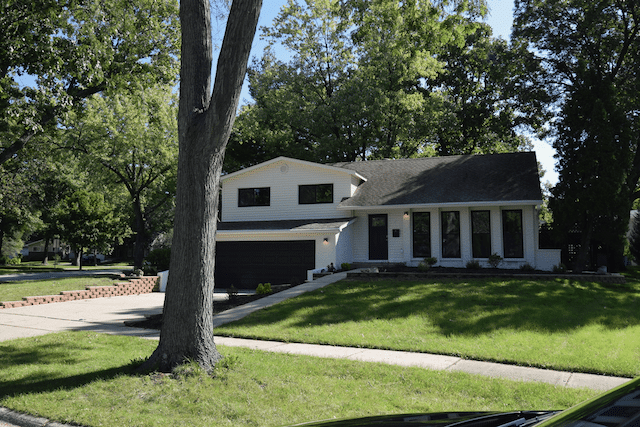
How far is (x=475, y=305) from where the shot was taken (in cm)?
1211

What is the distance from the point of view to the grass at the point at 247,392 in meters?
4.96

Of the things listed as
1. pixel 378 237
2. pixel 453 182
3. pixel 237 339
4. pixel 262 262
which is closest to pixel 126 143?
pixel 262 262

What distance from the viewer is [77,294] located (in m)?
17.5

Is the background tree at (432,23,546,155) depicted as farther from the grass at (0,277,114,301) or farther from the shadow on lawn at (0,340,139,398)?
the shadow on lawn at (0,340,139,398)

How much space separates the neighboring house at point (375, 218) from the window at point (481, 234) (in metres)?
0.04

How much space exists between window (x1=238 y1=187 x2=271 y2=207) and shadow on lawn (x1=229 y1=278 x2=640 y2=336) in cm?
946

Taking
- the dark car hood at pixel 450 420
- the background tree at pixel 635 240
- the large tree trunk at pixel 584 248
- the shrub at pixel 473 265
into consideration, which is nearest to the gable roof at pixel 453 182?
the large tree trunk at pixel 584 248

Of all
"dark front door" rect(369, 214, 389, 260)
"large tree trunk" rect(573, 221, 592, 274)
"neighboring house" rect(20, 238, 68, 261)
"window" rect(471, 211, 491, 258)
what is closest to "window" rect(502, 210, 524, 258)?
"window" rect(471, 211, 491, 258)

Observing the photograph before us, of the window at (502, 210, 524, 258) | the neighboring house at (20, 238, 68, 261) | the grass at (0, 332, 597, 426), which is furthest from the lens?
the neighboring house at (20, 238, 68, 261)

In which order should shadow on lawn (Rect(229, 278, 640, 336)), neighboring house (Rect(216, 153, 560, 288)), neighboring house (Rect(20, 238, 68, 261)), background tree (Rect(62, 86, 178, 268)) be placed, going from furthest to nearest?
neighboring house (Rect(20, 238, 68, 261)) → background tree (Rect(62, 86, 178, 268)) → neighboring house (Rect(216, 153, 560, 288)) → shadow on lawn (Rect(229, 278, 640, 336))

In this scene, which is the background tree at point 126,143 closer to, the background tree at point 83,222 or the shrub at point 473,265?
the background tree at point 83,222

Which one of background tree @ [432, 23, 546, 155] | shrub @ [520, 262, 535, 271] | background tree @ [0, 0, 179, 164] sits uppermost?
background tree @ [432, 23, 546, 155]

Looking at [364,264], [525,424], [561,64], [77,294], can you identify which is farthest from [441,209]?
[525,424]

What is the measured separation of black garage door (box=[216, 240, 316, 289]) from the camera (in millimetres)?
20938
